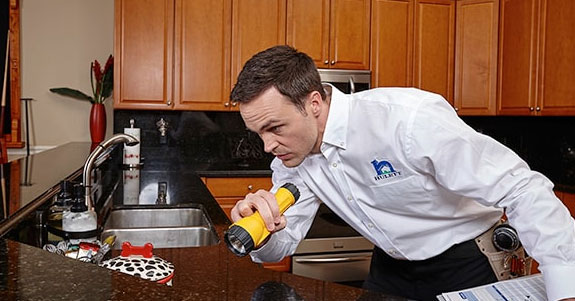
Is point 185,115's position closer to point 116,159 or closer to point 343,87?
point 116,159

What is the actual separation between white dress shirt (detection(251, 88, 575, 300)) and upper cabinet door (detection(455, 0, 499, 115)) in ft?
8.28

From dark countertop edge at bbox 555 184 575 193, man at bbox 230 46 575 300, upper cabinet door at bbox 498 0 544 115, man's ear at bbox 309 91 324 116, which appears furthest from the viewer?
upper cabinet door at bbox 498 0 544 115

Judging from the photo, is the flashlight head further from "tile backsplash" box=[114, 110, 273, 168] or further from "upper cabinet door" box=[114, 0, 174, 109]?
"tile backsplash" box=[114, 110, 273, 168]

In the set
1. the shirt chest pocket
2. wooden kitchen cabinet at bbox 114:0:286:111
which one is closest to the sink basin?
the shirt chest pocket

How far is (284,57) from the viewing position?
4.13 ft

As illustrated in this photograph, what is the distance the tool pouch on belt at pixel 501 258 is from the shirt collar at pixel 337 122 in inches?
19.8

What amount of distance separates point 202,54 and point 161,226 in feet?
6.17

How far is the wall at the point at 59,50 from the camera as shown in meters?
3.76

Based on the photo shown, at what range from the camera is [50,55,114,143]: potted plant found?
365cm

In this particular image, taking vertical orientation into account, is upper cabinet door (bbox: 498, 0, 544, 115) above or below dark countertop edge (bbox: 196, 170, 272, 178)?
above

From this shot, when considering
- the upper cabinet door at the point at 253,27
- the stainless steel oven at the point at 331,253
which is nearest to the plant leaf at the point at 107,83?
the upper cabinet door at the point at 253,27

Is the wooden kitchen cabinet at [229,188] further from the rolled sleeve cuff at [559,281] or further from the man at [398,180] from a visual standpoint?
the rolled sleeve cuff at [559,281]

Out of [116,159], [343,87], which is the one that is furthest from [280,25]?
[116,159]

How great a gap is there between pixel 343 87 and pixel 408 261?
218cm
